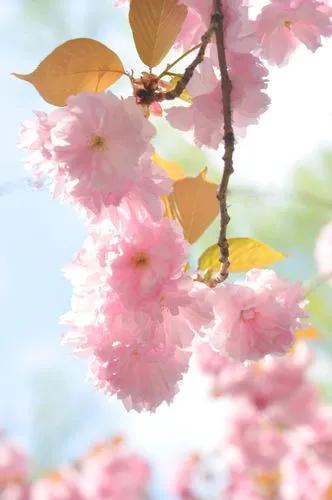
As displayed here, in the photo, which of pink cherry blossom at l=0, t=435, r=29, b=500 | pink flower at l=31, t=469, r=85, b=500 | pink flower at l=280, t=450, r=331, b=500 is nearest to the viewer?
pink flower at l=280, t=450, r=331, b=500

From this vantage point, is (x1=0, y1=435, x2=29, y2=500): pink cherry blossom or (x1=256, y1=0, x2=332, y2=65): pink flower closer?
(x1=256, y1=0, x2=332, y2=65): pink flower

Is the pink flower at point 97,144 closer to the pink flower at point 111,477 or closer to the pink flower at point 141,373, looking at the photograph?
the pink flower at point 141,373

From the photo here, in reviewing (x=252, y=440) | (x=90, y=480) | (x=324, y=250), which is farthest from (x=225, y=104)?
(x=90, y=480)

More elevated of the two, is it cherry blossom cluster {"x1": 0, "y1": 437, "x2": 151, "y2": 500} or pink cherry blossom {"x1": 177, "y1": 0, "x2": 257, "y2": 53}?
cherry blossom cluster {"x1": 0, "y1": 437, "x2": 151, "y2": 500}

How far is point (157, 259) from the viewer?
676 mm

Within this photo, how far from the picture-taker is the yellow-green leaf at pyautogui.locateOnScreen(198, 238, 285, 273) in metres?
0.82

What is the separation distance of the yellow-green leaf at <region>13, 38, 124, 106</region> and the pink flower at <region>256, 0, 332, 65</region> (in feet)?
0.57

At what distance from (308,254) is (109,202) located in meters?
3.38

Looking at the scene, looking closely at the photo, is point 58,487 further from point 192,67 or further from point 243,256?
point 192,67

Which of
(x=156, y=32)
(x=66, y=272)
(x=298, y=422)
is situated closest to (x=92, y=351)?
(x=66, y=272)

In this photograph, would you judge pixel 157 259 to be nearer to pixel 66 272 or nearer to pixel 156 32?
pixel 66 272

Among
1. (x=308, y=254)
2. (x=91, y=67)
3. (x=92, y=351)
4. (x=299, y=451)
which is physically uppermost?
(x=308, y=254)

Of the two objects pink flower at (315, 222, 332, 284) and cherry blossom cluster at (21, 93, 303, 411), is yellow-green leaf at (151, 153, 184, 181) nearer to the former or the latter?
cherry blossom cluster at (21, 93, 303, 411)

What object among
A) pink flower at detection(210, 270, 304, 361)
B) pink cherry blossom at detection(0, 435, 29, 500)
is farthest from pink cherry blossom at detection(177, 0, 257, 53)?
pink cherry blossom at detection(0, 435, 29, 500)
